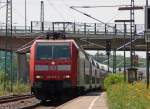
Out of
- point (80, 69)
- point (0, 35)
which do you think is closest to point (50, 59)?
point (80, 69)

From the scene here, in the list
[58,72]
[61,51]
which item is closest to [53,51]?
[61,51]

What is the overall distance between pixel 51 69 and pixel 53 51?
3.95ft

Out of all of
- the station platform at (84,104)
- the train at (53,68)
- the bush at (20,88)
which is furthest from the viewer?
the bush at (20,88)

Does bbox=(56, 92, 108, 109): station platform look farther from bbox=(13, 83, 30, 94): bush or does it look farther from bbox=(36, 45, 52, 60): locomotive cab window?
bbox=(13, 83, 30, 94): bush

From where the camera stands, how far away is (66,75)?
113ft

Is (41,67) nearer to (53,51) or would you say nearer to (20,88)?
(53,51)

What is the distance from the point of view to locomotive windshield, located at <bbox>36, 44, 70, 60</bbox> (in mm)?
34906

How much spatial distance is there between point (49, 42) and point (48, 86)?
264 centimetres

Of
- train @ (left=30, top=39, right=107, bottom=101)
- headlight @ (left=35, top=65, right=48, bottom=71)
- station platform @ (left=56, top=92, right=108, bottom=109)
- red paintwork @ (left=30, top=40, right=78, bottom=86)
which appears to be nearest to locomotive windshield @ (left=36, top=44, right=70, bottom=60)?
train @ (left=30, top=39, right=107, bottom=101)

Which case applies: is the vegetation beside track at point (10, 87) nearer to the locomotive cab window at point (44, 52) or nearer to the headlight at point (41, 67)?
the locomotive cab window at point (44, 52)

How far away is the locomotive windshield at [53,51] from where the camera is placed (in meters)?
34.9

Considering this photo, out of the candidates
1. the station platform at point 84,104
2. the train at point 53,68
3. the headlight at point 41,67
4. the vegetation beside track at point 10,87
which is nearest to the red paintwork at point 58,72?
the train at point 53,68

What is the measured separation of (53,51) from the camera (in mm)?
35156

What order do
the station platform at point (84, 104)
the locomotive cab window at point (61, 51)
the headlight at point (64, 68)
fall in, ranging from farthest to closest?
1. the locomotive cab window at point (61, 51)
2. the headlight at point (64, 68)
3. the station platform at point (84, 104)
